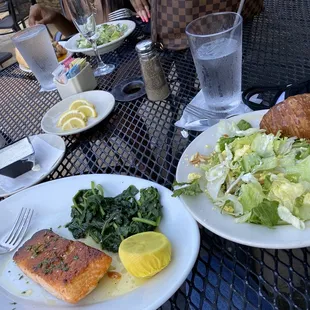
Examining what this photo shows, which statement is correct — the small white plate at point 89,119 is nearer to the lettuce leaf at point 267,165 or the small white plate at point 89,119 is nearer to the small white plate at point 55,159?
the small white plate at point 55,159

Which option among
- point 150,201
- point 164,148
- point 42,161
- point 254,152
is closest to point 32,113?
point 42,161

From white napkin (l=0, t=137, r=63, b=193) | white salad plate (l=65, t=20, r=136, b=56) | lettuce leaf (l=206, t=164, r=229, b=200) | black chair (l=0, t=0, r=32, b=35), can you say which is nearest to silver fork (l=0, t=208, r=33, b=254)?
white napkin (l=0, t=137, r=63, b=193)

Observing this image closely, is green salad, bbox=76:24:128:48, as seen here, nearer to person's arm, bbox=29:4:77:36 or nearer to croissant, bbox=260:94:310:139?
person's arm, bbox=29:4:77:36

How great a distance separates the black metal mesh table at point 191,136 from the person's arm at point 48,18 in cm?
85

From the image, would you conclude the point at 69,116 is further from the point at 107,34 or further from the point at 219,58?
the point at 107,34

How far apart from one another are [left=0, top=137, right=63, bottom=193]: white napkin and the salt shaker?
344 mm

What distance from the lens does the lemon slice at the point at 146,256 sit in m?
0.57

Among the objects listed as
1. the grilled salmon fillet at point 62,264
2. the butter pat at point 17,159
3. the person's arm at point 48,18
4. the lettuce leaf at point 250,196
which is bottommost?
the person's arm at point 48,18

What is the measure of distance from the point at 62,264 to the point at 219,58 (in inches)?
25.1

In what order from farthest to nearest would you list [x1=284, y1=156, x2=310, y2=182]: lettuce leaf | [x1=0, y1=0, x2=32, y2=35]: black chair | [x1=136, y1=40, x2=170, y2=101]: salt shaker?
1. [x1=0, y1=0, x2=32, y2=35]: black chair
2. [x1=136, y1=40, x2=170, y2=101]: salt shaker
3. [x1=284, y1=156, x2=310, y2=182]: lettuce leaf

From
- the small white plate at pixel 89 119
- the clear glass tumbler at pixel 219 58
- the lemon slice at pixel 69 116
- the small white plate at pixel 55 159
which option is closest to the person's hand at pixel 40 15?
the small white plate at pixel 89 119

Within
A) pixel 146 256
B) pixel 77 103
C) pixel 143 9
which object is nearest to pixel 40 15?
pixel 143 9

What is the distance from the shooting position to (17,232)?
799mm

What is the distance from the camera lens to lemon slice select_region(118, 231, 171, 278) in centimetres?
57
